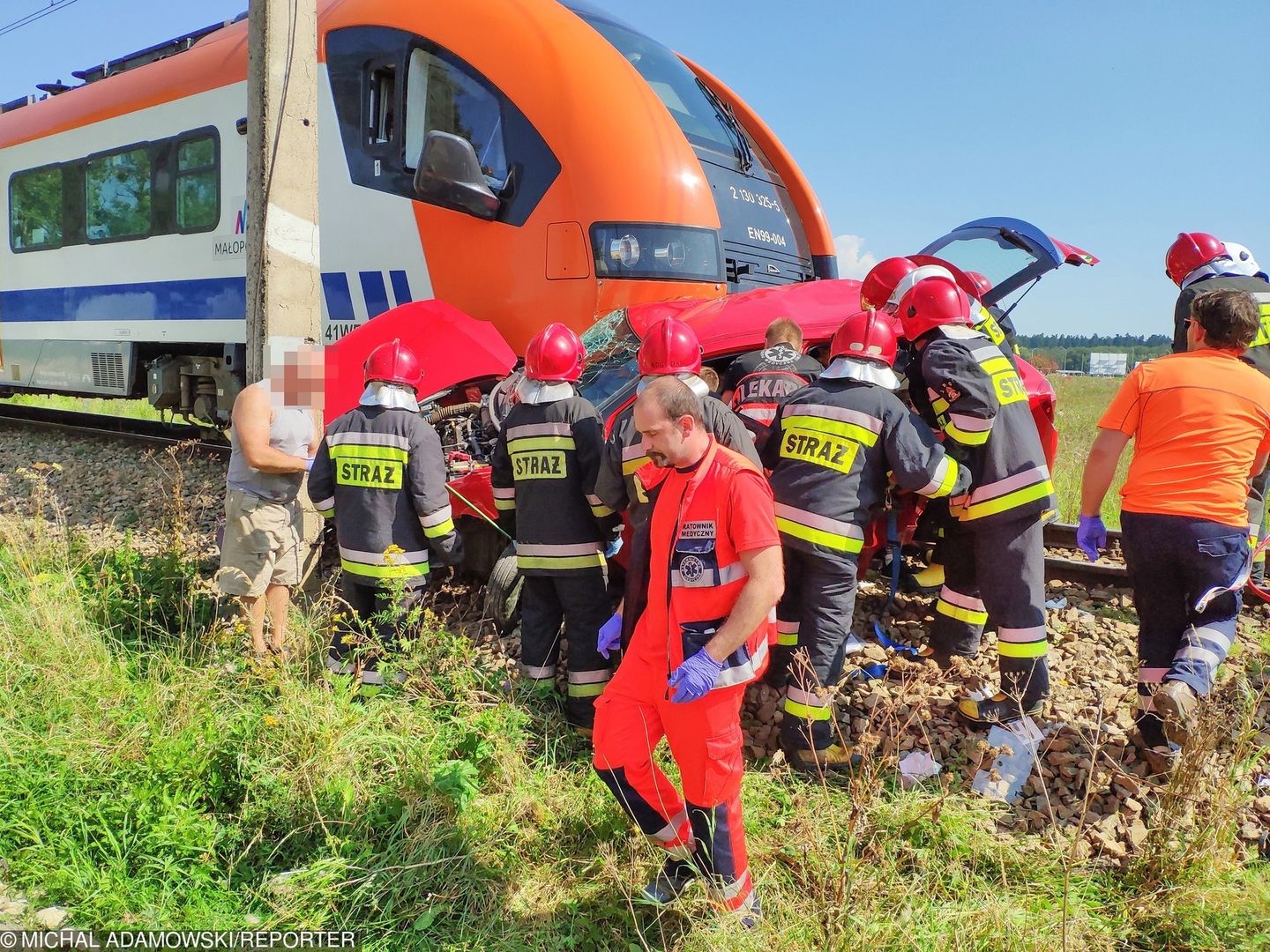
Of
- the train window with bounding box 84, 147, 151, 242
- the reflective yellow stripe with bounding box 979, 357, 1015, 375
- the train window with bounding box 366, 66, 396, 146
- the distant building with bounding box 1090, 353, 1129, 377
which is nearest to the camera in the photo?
the reflective yellow stripe with bounding box 979, 357, 1015, 375

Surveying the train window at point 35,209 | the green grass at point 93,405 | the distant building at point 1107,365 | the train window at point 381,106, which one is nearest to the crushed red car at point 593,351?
the train window at point 381,106

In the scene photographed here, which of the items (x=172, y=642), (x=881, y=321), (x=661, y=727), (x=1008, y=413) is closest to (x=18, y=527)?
(x=172, y=642)

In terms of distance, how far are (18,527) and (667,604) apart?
185 inches

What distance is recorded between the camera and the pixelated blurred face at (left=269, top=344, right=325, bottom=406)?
3.93m

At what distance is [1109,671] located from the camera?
392 cm

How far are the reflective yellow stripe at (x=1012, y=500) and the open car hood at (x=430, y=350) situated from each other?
2849 millimetres

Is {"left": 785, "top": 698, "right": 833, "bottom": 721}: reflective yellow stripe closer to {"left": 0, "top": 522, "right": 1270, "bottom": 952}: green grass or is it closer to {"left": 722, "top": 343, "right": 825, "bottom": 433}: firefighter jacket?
{"left": 0, "top": 522, "right": 1270, "bottom": 952}: green grass

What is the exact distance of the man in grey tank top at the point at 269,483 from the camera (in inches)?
151

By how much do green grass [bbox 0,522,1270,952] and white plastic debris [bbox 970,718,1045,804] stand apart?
0.36 ft

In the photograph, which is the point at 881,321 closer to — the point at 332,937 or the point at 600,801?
the point at 600,801

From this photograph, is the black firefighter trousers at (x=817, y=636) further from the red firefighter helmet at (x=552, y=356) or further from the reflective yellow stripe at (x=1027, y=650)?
the red firefighter helmet at (x=552, y=356)

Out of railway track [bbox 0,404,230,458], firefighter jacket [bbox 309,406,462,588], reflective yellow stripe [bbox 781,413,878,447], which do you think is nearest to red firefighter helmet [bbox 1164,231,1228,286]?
reflective yellow stripe [bbox 781,413,878,447]

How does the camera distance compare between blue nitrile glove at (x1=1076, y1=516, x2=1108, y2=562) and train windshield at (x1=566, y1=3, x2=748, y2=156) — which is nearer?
blue nitrile glove at (x1=1076, y1=516, x2=1108, y2=562)

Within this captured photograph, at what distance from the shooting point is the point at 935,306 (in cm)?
348
